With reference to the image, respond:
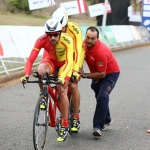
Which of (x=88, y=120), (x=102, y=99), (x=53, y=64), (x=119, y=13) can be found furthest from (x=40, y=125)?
(x=119, y=13)

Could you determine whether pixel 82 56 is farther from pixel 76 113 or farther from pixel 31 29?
pixel 31 29

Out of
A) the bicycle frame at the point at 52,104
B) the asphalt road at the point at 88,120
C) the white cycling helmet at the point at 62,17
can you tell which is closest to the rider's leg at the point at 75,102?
the asphalt road at the point at 88,120

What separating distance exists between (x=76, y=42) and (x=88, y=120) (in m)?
2.18

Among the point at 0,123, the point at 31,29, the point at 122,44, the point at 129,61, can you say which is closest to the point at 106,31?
the point at 122,44

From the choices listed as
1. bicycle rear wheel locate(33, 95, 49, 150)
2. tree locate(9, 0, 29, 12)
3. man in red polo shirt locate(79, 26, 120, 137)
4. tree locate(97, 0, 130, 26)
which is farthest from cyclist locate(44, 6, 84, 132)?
tree locate(9, 0, 29, 12)

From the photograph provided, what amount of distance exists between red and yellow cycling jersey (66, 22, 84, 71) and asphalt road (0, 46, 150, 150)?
4.03 ft

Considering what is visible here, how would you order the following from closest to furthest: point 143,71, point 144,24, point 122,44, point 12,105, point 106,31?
point 12,105
point 143,71
point 106,31
point 122,44
point 144,24

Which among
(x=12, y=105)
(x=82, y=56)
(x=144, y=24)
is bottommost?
(x=144, y=24)

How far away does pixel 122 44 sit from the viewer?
92.5ft

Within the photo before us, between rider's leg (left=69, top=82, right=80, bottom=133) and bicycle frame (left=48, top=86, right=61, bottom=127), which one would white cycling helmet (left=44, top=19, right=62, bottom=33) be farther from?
rider's leg (left=69, top=82, right=80, bottom=133)

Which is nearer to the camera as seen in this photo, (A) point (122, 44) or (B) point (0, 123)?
(B) point (0, 123)

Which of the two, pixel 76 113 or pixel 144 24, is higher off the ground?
pixel 76 113

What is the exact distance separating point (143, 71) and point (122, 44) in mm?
10801

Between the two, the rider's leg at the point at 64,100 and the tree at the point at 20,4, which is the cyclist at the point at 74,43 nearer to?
the rider's leg at the point at 64,100
